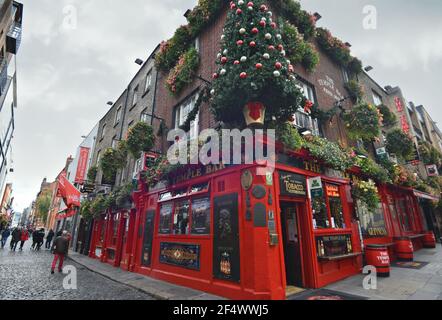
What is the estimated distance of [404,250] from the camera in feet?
32.9

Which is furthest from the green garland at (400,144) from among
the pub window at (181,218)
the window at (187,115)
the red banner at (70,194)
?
the red banner at (70,194)

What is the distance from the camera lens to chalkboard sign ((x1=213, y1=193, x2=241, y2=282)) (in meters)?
6.41

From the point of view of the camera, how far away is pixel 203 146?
25.9ft

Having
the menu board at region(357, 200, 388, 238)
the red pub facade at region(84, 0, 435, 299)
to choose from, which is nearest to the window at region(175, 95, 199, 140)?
the red pub facade at region(84, 0, 435, 299)

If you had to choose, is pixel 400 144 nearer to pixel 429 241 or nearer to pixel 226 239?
pixel 429 241

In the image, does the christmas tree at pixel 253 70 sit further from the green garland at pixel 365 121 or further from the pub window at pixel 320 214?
the green garland at pixel 365 121

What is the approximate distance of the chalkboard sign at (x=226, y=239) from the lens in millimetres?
6414

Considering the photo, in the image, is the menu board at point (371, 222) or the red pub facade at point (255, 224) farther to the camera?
the menu board at point (371, 222)

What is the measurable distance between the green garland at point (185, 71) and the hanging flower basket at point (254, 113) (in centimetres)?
514

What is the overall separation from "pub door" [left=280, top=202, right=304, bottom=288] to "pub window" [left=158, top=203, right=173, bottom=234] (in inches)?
184

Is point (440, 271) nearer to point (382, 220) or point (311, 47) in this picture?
point (382, 220)

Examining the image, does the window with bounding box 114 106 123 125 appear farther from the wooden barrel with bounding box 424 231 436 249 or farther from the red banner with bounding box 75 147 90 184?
the wooden barrel with bounding box 424 231 436 249

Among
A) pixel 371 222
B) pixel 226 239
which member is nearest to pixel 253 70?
pixel 226 239
